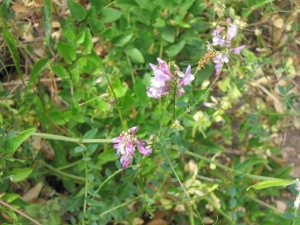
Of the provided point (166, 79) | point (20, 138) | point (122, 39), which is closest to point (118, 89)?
point (122, 39)

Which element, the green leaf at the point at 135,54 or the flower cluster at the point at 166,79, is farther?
the green leaf at the point at 135,54

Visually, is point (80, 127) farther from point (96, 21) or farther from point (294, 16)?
point (294, 16)

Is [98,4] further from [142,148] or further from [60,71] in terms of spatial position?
[142,148]

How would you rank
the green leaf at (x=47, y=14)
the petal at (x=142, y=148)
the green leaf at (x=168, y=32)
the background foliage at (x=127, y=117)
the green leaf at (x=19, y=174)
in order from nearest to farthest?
the petal at (x=142, y=148), the green leaf at (x=19, y=174), the background foliage at (x=127, y=117), the green leaf at (x=47, y=14), the green leaf at (x=168, y=32)

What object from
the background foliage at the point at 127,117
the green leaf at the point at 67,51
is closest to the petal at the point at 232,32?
the background foliage at the point at 127,117

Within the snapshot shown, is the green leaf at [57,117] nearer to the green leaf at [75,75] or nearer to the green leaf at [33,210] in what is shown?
the green leaf at [75,75]

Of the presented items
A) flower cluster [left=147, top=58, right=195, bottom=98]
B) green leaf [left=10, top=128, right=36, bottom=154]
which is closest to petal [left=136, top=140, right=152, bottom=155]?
flower cluster [left=147, top=58, right=195, bottom=98]
